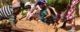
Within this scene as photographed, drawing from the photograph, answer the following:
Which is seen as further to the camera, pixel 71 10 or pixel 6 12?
pixel 6 12

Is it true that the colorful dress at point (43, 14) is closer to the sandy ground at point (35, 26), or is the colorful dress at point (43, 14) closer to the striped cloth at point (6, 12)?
the sandy ground at point (35, 26)

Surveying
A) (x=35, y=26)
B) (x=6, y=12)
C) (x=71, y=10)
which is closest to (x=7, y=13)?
(x=6, y=12)

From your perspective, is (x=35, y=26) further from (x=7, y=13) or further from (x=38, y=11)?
(x=7, y=13)

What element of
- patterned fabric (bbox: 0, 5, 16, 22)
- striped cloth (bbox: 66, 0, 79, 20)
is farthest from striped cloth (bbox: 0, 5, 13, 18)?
striped cloth (bbox: 66, 0, 79, 20)

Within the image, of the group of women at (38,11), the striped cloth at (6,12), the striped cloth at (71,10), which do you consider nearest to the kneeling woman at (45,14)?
the group of women at (38,11)

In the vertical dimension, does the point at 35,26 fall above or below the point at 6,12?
below

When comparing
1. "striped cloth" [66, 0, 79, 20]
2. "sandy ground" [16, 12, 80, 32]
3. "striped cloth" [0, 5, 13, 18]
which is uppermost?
"striped cloth" [0, 5, 13, 18]

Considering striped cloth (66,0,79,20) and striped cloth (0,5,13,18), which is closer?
striped cloth (66,0,79,20)

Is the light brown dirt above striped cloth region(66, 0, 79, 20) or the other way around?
the other way around

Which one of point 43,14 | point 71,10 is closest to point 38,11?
point 43,14

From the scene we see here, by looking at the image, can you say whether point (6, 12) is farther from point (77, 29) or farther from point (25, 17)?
point (77, 29)

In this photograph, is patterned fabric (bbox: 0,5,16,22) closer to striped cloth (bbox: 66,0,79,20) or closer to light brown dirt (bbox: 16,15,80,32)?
light brown dirt (bbox: 16,15,80,32)

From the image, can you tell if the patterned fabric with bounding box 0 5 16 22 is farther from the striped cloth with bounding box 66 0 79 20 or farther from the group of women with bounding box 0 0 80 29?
the striped cloth with bounding box 66 0 79 20

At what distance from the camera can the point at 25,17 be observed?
1.46m
